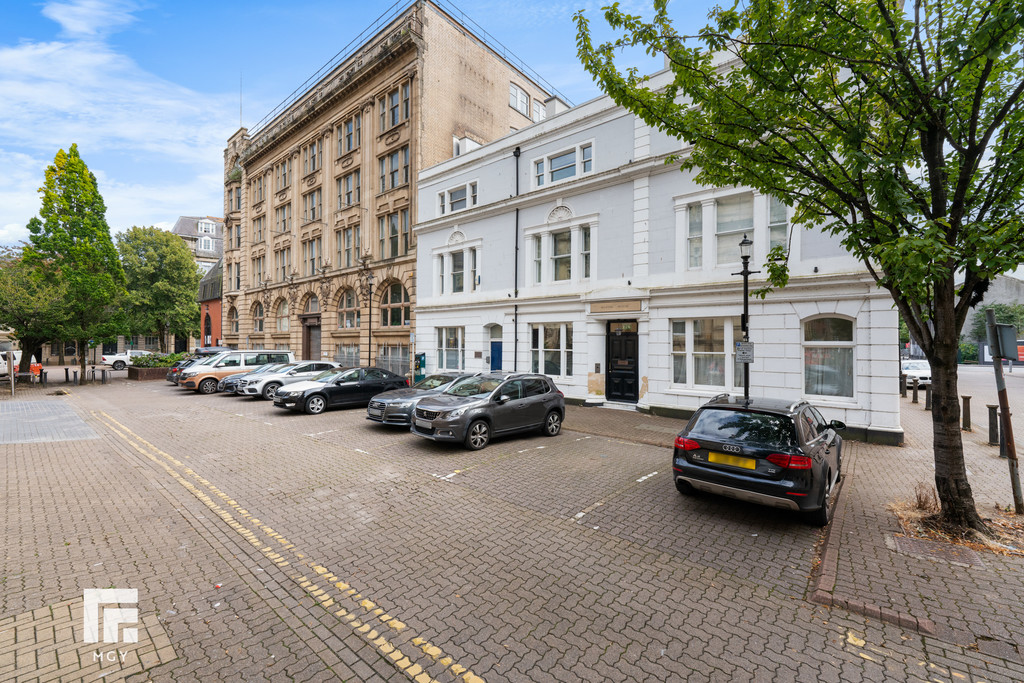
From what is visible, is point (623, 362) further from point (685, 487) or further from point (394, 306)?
Answer: point (394, 306)

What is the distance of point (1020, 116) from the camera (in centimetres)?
517

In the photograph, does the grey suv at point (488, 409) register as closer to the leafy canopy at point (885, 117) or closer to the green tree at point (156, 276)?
the leafy canopy at point (885, 117)

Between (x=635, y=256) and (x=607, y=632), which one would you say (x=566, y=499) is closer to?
(x=607, y=632)

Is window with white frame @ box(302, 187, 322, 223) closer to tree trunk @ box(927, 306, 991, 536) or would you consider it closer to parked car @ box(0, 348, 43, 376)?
parked car @ box(0, 348, 43, 376)

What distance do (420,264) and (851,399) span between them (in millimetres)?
18531

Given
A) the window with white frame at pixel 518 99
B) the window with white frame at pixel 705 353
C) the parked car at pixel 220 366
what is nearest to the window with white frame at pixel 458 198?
the parked car at pixel 220 366

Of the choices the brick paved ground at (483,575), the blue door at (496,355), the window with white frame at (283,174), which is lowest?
the brick paved ground at (483,575)

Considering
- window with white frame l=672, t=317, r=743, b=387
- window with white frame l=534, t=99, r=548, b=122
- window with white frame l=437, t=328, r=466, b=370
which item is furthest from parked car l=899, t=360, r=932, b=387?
window with white frame l=534, t=99, r=548, b=122

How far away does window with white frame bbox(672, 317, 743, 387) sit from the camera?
517 inches

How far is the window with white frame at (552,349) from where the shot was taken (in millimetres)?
17156

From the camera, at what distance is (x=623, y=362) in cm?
1552

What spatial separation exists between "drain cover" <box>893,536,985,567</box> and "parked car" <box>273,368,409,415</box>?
557 inches

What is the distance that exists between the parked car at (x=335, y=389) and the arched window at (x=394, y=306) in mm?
8959

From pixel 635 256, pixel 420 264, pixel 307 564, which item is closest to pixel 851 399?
pixel 635 256
